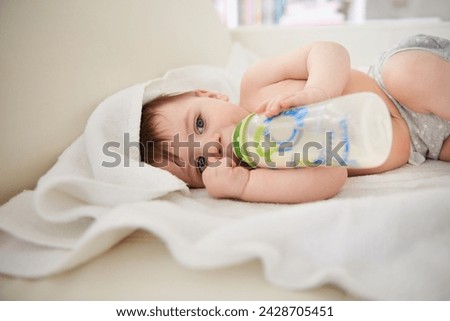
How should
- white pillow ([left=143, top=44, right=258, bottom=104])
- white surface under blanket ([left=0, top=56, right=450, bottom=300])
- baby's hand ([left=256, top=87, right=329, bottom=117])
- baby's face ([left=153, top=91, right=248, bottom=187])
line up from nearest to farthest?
1. white surface under blanket ([left=0, top=56, right=450, bottom=300])
2. baby's hand ([left=256, top=87, right=329, bottom=117])
3. baby's face ([left=153, top=91, right=248, bottom=187])
4. white pillow ([left=143, top=44, right=258, bottom=104])

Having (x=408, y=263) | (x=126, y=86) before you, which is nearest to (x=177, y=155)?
(x=126, y=86)

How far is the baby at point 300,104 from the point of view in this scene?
25.4 inches

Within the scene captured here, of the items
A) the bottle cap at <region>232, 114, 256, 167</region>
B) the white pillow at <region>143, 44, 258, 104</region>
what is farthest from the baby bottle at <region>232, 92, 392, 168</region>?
the white pillow at <region>143, 44, 258, 104</region>

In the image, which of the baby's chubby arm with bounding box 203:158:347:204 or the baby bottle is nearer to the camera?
the baby bottle

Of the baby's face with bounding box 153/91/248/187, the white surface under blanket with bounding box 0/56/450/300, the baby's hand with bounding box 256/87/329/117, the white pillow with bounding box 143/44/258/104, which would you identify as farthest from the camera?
the white pillow with bounding box 143/44/258/104

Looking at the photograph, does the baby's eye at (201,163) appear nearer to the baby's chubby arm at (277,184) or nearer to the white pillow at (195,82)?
the baby's chubby arm at (277,184)

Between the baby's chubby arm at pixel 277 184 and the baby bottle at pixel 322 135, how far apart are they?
0.7 inches

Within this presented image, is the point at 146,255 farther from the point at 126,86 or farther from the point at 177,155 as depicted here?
the point at 126,86

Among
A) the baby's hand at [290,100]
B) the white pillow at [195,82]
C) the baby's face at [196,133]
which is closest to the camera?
the baby's hand at [290,100]

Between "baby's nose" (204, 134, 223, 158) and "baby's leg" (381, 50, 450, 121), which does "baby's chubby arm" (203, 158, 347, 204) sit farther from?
"baby's leg" (381, 50, 450, 121)

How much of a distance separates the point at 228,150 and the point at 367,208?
0.31 metres

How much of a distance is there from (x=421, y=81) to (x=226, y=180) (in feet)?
1.52

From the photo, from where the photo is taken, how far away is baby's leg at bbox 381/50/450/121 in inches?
29.7

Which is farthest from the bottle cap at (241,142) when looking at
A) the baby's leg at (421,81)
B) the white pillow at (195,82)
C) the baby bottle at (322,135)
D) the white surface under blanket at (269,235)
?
the baby's leg at (421,81)
